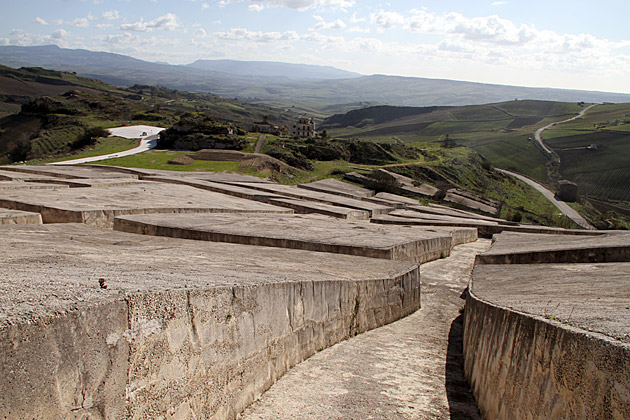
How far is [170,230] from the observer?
347 inches

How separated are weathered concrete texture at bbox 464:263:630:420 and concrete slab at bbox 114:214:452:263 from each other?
3.07 m

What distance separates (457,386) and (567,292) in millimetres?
1331

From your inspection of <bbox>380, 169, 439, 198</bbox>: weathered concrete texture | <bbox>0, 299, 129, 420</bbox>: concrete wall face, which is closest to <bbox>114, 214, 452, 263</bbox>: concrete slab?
<bbox>0, 299, 129, 420</bbox>: concrete wall face

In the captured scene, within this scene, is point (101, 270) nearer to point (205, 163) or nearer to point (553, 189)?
point (205, 163)

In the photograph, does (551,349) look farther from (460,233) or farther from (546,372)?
(460,233)

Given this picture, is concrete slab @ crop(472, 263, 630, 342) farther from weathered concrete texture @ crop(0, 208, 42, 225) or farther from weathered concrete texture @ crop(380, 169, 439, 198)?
weathered concrete texture @ crop(380, 169, 439, 198)

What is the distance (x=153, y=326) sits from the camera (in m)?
3.17

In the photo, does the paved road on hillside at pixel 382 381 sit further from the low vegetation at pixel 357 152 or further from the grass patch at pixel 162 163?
the low vegetation at pixel 357 152

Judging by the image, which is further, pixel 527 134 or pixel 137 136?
pixel 527 134

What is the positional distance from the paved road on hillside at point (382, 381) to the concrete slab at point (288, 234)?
1.92m

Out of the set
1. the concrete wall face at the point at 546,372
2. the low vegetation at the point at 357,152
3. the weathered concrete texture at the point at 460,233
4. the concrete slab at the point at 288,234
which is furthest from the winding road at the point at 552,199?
the concrete wall face at the point at 546,372

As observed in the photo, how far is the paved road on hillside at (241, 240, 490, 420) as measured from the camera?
402 centimetres

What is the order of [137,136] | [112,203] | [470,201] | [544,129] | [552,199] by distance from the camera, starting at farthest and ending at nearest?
[544,129], [552,199], [137,136], [470,201], [112,203]

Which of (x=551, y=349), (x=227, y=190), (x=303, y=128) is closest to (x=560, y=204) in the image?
(x=303, y=128)
